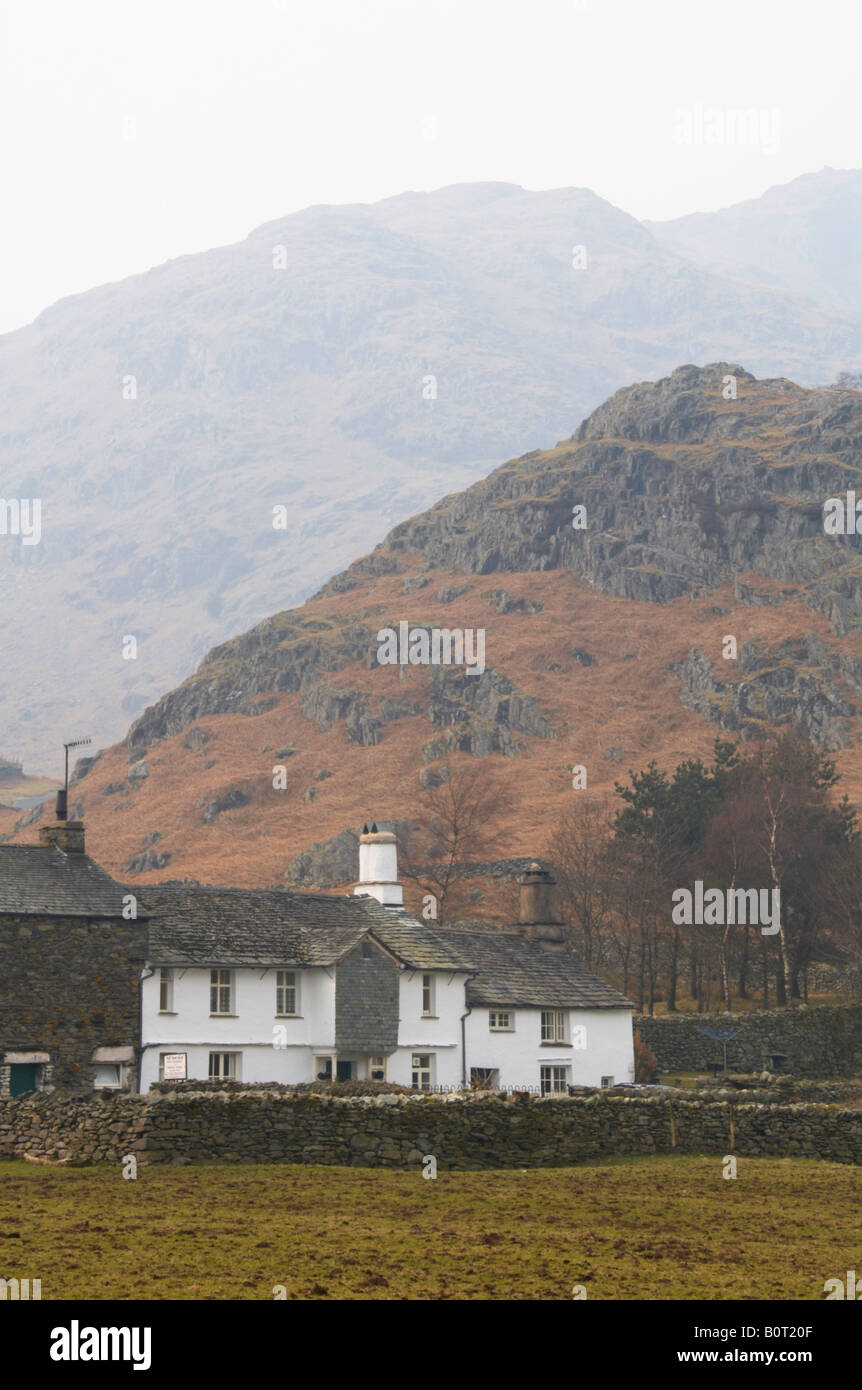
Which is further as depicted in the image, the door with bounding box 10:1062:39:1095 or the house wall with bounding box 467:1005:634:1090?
the house wall with bounding box 467:1005:634:1090

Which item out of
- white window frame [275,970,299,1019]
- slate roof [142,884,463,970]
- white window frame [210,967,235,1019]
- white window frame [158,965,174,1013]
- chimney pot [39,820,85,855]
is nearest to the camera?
chimney pot [39,820,85,855]

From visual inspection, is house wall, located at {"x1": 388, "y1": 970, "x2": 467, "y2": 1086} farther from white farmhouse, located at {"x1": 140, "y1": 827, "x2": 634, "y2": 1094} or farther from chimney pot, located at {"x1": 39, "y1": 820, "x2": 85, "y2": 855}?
chimney pot, located at {"x1": 39, "y1": 820, "x2": 85, "y2": 855}

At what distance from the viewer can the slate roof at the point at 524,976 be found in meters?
61.3

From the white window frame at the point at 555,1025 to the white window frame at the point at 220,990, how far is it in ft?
42.3

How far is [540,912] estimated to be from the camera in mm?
67625

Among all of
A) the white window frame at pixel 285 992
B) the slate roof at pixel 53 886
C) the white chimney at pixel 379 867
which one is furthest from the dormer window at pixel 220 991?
the white chimney at pixel 379 867

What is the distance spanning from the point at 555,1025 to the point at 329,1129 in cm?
2846

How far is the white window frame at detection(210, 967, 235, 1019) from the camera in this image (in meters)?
54.3

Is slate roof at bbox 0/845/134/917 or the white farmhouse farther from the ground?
slate roof at bbox 0/845/134/917

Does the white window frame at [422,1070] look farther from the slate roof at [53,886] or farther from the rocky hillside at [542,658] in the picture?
the rocky hillside at [542,658]

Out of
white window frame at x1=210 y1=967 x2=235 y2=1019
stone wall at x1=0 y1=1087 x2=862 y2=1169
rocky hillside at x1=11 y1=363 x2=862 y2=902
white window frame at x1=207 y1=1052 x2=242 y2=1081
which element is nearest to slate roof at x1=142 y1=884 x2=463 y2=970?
white window frame at x1=210 y1=967 x2=235 y2=1019

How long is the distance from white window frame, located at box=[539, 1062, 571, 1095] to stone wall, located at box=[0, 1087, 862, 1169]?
73.1 ft

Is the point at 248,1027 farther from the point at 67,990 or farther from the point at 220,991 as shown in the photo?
the point at 67,990

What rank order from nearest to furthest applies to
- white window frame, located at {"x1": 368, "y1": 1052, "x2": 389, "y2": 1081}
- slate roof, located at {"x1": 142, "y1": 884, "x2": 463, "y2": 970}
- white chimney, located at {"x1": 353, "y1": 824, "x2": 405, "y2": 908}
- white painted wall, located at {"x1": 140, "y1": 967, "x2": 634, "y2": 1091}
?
1. white painted wall, located at {"x1": 140, "y1": 967, "x2": 634, "y2": 1091}
2. slate roof, located at {"x1": 142, "y1": 884, "x2": 463, "y2": 970}
3. white window frame, located at {"x1": 368, "y1": 1052, "x2": 389, "y2": 1081}
4. white chimney, located at {"x1": 353, "y1": 824, "x2": 405, "y2": 908}
